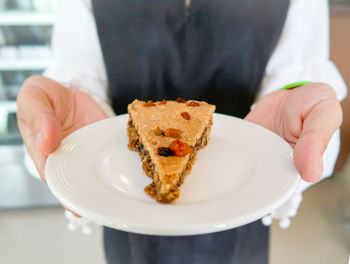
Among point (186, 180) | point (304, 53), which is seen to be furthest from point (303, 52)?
point (186, 180)

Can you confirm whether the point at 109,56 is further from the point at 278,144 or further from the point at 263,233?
the point at 263,233

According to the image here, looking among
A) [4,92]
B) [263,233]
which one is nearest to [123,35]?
[263,233]

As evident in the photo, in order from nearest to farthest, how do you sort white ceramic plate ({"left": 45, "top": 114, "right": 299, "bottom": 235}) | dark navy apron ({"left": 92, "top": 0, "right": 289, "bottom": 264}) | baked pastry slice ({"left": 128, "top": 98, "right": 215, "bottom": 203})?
1. white ceramic plate ({"left": 45, "top": 114, "right": 299, "bottom": 235})
2. baked pastry slice ({"left": 128, "top": 98, "right": 215, "bottom": 203})
3. dark navy apron ({"left": 92, "top": 0, "right": 289, "bottom": 264})

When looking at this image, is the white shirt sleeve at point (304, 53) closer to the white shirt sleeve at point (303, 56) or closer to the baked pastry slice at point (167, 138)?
the white shirt sleeve at point (303, 56)

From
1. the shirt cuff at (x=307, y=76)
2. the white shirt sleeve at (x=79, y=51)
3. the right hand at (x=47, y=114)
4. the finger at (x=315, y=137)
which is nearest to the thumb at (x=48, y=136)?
the right hand at (x=47, y=114)

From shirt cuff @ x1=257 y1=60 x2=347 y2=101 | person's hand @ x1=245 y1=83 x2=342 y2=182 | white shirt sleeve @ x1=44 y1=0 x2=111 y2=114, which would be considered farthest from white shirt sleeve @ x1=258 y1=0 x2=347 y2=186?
white shirt sleeve @ x1=44 y1=0 x2=111 y2=114

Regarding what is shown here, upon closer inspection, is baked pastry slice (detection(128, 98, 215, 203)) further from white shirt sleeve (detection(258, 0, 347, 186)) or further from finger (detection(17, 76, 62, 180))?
white shirt sleeve (detection(258, 0, 347, 186))

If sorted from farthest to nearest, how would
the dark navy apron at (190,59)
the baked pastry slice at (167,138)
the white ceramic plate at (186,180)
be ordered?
the dark navy apron at (190,59)
the baked pastry slice at (167,138)
the white ceramic plate at (186,180)
